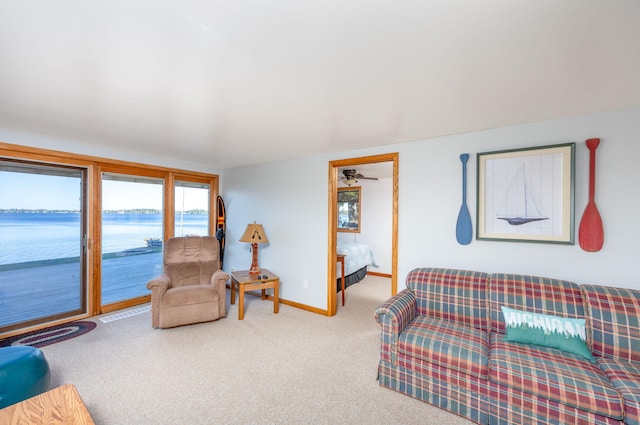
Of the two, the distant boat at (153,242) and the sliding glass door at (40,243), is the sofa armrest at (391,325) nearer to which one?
the distant boat at (153,242)

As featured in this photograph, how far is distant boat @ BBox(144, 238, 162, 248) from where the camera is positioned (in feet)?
14.2

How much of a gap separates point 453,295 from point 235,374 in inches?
82.2

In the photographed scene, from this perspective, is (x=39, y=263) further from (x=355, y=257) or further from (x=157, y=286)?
(x=355, y=257)

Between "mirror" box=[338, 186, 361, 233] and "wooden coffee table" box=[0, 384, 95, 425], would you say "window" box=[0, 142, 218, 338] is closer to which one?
"wooden coffee table" box=[0, 384, 95, 425]

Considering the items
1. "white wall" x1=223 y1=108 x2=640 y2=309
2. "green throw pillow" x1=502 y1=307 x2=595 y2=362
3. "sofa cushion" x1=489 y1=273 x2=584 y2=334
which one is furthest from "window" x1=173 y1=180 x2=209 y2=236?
"green throw pillow" x1=502 y1=307 x2=595 y2=362

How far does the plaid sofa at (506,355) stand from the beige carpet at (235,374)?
239 mm

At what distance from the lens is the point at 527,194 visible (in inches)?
97.7

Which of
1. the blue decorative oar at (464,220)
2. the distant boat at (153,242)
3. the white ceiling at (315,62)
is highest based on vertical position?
the white ceiling at (315,62)

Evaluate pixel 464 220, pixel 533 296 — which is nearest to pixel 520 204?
pixel 464 220

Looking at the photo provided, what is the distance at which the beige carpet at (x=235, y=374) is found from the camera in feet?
6.21

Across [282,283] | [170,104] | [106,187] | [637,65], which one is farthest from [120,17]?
[282,283]

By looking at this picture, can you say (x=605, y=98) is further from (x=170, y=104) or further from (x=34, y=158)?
(x=34, y=158)

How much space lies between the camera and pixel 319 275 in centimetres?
389

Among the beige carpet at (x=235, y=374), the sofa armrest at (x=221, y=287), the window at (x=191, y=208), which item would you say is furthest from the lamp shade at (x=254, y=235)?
the window at (x=191, y=208)
